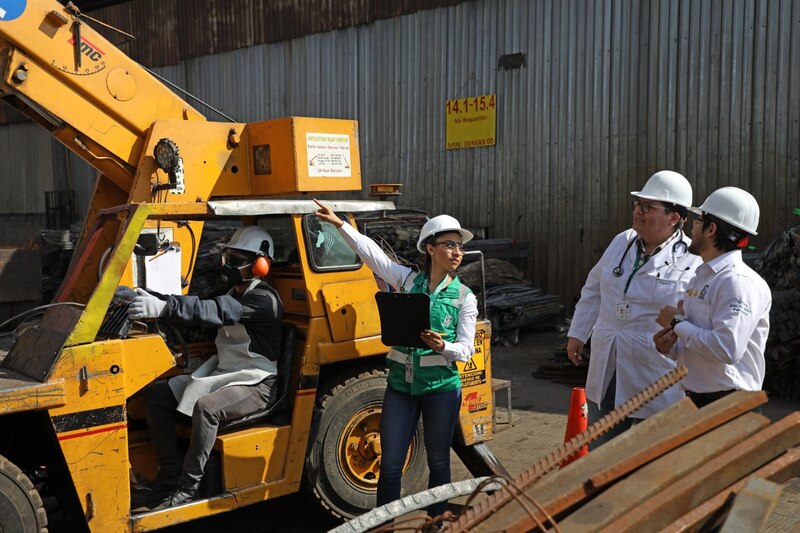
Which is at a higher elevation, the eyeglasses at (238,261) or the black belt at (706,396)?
Answer: the eyeglasses at (238,261)

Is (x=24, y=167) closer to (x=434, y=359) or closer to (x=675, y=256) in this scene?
(x=434, y=359)

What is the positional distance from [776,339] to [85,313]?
24.0 feet

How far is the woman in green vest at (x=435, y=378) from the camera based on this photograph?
14.8 feet

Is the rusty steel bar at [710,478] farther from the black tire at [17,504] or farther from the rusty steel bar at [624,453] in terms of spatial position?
the black tire at [17,504]

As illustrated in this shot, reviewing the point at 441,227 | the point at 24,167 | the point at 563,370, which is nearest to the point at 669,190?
the point at 441,227

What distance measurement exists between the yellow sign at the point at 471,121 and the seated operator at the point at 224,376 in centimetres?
977

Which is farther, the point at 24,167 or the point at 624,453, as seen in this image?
the point at 24,167

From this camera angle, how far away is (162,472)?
4.82 meters

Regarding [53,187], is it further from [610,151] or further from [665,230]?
[665,230]

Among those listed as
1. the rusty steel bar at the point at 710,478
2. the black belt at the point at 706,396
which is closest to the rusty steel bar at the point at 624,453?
the rusty steel bar at the point at 710,478

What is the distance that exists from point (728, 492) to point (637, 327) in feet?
5.79

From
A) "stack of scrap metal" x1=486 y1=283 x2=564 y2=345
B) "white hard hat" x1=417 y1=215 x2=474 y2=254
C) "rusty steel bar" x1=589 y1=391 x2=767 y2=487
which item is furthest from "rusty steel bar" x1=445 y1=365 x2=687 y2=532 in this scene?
"stack of scrap metal" x1=486 y1=283 x2=564 y2=345

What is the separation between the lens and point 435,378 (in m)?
4.50

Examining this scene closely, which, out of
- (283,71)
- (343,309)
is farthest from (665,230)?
(283,71)
